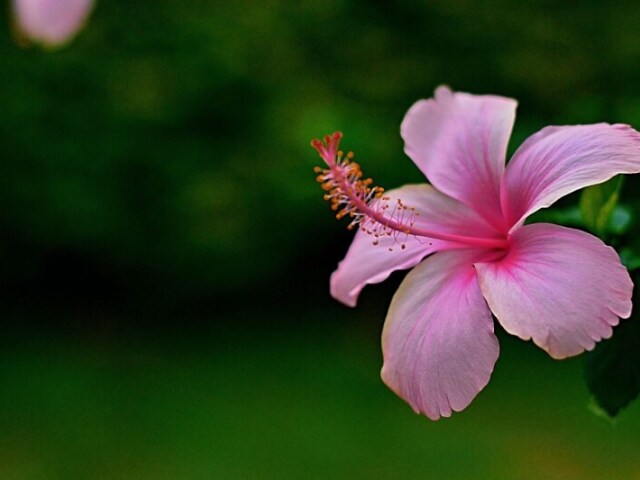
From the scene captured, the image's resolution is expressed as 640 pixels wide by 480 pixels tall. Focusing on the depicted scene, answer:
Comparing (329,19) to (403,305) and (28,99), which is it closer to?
(28,99)

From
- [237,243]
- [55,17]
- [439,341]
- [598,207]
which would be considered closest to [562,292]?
[439,341]

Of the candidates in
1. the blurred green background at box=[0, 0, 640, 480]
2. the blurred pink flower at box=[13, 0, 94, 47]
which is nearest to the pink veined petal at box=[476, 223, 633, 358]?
the blurred pink flower at box=[13, 0, 94, 47]

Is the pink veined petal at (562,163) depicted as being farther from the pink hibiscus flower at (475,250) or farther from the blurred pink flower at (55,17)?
the blurred pink flower at (55,17)

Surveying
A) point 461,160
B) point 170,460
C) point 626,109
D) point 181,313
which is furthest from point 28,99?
point 461,160

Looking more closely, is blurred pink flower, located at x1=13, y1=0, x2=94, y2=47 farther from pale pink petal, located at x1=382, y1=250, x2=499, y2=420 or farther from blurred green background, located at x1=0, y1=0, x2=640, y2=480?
blurred green background, located at x1=0, y1=0, x2=640, y2=480

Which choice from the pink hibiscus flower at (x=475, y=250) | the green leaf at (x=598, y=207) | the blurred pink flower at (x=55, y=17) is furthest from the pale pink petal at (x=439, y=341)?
the blurred pink flower at (x=55, y=17)

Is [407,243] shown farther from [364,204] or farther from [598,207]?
[598,207]
